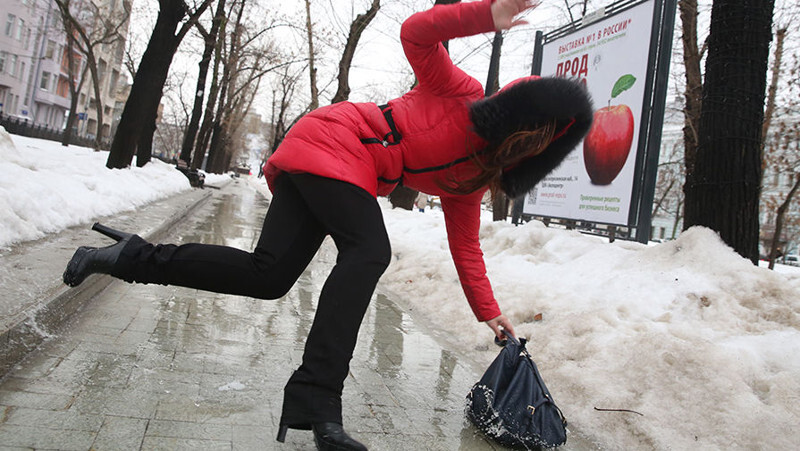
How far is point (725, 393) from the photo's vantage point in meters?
2.94

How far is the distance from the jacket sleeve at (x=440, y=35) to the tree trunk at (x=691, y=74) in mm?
9403

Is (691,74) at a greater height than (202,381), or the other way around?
(691,74)

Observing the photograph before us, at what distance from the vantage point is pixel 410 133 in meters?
2.22

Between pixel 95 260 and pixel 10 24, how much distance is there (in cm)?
6005

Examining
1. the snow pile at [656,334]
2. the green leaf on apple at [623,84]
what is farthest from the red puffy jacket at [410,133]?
the green leaf on apple at [623,84]

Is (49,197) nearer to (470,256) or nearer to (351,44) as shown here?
(470,256)

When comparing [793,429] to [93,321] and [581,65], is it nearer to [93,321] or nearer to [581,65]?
[93,321]

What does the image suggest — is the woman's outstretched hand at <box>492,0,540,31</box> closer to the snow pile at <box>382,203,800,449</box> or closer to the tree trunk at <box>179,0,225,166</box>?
the snow pile at <box>382,203,800,449</box>

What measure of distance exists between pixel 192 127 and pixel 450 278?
69.9 feet

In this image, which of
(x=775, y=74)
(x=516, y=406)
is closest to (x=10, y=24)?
(x=775, y=74)

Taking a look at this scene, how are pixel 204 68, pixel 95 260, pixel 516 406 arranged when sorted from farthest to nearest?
pixel 204 68, pixel 516 406, pixel 95 260

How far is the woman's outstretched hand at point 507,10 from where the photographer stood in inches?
72.6

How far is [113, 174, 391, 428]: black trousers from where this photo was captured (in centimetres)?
196

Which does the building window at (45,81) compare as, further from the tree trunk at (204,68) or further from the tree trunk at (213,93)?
the tree trunk at (204,68)
